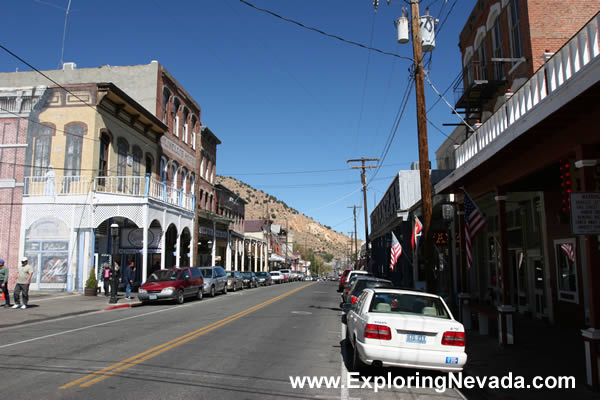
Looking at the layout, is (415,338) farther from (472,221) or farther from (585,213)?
(472,221)

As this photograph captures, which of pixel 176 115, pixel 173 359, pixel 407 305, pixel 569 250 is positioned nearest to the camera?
pixel 407 305

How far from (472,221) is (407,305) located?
539cm

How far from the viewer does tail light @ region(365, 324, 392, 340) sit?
722 cm

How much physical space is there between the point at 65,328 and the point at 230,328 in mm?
4365

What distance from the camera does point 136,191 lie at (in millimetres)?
25734

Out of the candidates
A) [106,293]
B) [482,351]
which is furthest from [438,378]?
[106,293]

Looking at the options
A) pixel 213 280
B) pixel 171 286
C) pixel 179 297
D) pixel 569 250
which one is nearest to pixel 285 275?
pixel 213 280

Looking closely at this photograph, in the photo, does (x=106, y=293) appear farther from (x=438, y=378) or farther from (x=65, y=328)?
(x=438, y=378)

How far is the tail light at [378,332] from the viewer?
7.22 metres

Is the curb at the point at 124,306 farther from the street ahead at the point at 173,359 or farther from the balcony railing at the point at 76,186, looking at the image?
the balcony railing at the point at 76,186

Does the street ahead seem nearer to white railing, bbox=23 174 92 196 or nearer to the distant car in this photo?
white railing, bbox=23 174 92 196

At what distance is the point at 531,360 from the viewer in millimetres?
8977

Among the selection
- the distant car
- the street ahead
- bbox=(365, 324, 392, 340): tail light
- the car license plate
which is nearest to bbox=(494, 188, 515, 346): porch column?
the street ahead

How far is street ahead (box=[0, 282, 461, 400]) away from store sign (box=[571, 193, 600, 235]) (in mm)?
3046
